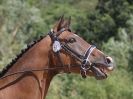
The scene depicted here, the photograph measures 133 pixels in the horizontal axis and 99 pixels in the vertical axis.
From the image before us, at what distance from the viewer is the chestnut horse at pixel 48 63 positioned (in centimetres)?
Result: 533

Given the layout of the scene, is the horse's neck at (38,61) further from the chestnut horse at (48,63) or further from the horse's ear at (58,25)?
the horse's ear at (58,25)

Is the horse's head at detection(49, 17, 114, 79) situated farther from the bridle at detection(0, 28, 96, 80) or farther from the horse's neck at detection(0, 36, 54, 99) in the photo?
the horse's neck at detection(0, 36, 54, 99)

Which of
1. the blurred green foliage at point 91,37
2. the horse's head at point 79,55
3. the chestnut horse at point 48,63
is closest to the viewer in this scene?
the chestnut horse at point 48,63

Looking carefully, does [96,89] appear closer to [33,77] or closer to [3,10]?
[33,77]

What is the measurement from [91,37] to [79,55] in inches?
1347

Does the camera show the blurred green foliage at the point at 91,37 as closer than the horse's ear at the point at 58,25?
No

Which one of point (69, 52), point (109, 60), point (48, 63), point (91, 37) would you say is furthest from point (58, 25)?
point (91, 37)

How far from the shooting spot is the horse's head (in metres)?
5.45

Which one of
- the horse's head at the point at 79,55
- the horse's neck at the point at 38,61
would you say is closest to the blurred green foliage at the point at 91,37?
the horse's head at the point at 79,55

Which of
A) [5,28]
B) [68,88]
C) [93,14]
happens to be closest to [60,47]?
[68,88]

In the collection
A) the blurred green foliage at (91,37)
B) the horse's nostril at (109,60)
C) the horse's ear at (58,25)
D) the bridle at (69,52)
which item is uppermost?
the horse's ear at (58,25)

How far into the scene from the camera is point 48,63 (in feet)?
17.7

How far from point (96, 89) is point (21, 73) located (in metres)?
8.76

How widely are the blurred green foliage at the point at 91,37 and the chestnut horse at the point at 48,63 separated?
7679 millimetres
